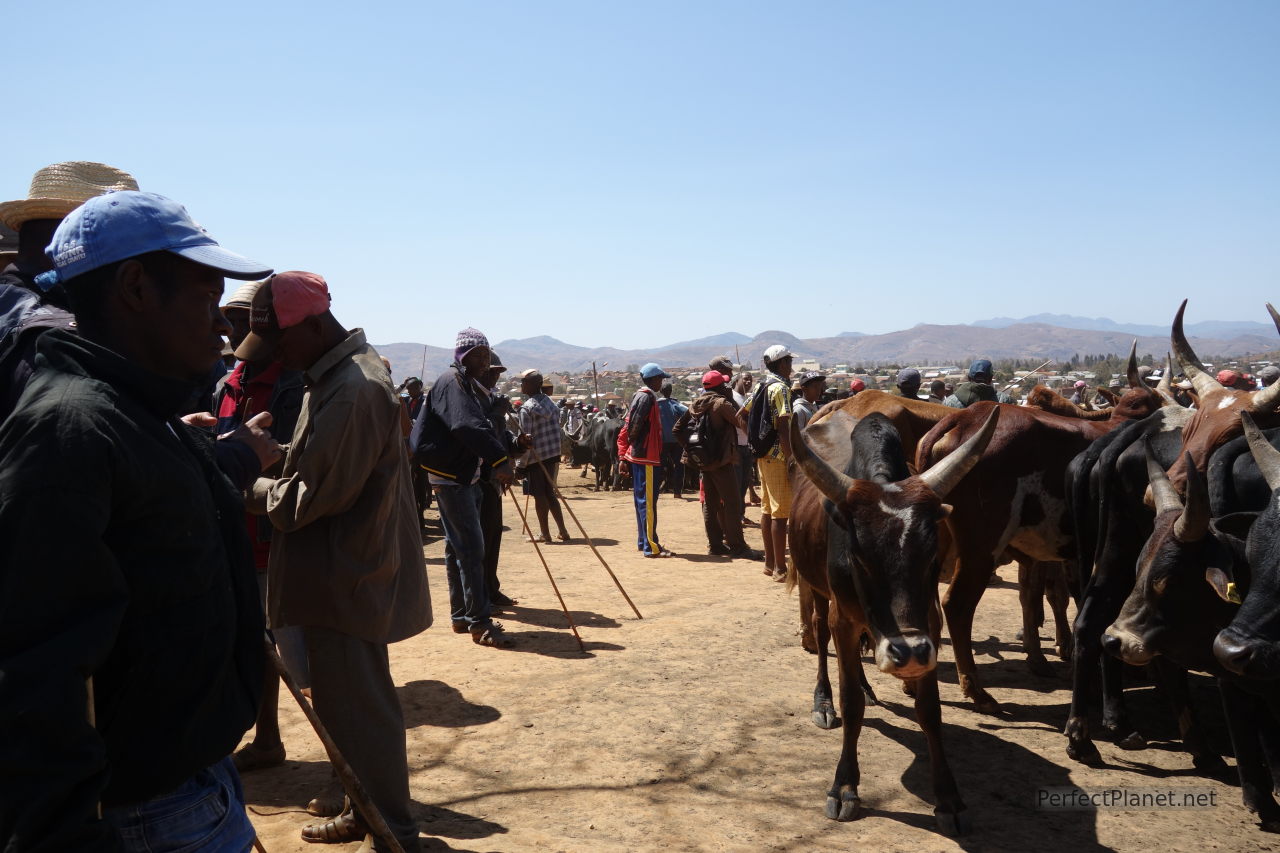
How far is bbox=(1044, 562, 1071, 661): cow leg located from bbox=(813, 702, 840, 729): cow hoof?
2614 mm

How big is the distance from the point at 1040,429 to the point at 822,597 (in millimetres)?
2338

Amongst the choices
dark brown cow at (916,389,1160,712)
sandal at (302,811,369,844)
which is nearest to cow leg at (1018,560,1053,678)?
dark brown cow at (916,389,1160,712)

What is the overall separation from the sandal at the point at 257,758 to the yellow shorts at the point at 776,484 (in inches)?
226

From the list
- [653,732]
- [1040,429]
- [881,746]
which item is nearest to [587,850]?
[653,732]

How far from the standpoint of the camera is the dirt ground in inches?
180

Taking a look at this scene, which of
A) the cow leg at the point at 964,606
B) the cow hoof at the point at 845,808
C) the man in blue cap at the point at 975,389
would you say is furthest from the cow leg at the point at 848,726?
the man in blue cap at the point at 975,389

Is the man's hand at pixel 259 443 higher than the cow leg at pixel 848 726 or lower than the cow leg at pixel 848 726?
higher

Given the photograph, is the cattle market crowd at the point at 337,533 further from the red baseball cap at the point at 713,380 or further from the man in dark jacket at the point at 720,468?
the red baseball cap at the point at 713,380

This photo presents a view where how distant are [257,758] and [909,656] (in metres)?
3.76

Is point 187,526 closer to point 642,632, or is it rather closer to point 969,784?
point 969,784

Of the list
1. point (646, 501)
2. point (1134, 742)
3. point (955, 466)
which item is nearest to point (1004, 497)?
point (1134, 742)

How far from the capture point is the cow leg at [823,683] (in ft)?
19.7

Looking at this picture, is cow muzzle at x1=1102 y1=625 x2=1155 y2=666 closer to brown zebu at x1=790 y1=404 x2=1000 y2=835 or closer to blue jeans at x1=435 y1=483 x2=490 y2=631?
brown zebu at x1=790 y1=404 x2=1000 y2=835

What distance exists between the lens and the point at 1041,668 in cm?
714
